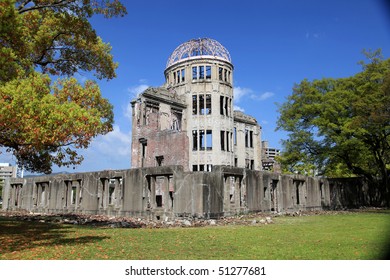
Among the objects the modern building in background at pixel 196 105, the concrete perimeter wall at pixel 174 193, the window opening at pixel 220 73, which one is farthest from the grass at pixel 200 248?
the window opening at pixel 220 73

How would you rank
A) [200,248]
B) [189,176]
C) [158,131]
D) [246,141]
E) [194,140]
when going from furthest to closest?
[246,141] < [194,140] < [158,131] < [189,176] < [200,248]

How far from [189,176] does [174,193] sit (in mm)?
1064

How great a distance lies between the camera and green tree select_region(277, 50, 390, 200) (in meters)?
23.0

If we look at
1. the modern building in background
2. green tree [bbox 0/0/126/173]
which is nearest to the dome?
the modern building in background

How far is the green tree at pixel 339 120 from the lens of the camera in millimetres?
22969

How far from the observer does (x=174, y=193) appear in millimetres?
15953

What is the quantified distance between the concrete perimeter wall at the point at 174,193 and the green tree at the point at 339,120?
2.43m

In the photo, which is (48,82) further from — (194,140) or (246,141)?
(246,141)

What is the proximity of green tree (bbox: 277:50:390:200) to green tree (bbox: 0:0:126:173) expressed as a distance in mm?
15786

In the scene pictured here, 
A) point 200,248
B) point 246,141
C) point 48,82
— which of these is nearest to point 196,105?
point 246,141

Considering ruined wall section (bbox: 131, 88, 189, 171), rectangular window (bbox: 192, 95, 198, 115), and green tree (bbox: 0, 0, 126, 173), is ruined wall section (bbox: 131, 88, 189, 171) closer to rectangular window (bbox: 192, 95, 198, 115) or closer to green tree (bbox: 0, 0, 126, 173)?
rectangular window (bbox: 192, 95, 198, 115)

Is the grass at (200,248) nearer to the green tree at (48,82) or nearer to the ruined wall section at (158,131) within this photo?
the green tree at (48,82)
